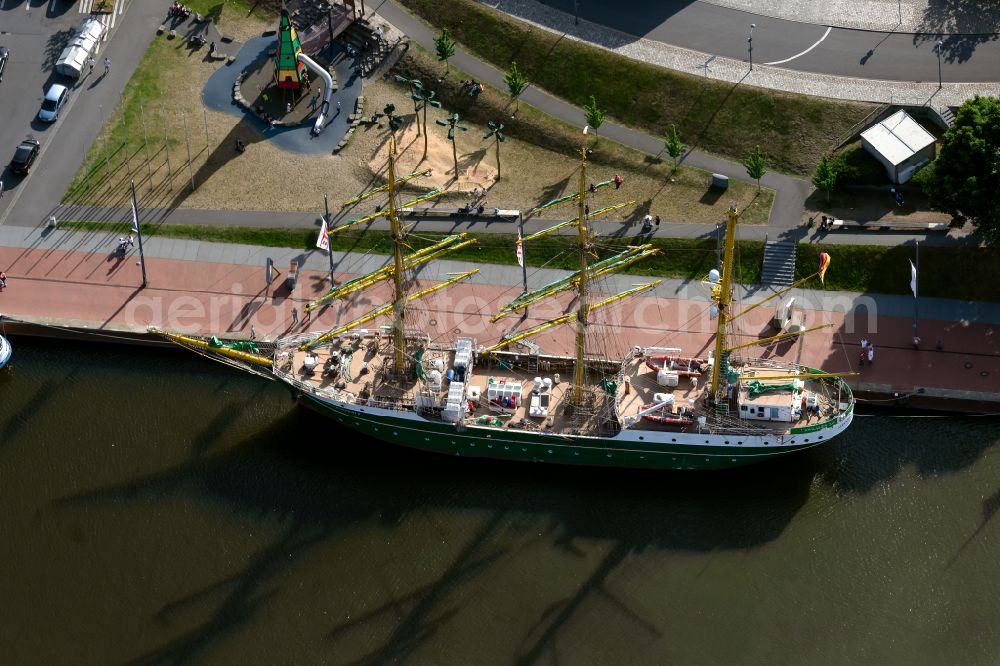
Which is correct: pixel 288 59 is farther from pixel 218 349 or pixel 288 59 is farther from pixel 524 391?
pixel 524 391

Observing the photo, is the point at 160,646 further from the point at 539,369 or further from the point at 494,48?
the point at 494,48

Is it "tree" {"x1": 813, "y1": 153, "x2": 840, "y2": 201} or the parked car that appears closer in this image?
"tree" {"x1": 813, "y1": 153, "x2": 840, "y2": 201}

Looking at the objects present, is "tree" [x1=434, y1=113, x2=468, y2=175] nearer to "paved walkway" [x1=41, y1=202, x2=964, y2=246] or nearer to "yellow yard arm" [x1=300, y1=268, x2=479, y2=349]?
"paved walkway" [x1=41, y1=202, x2=964, y2=246]

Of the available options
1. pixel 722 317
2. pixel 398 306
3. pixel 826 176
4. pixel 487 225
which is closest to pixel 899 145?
pixel 826 176

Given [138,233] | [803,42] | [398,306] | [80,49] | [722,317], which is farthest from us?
[80,49]

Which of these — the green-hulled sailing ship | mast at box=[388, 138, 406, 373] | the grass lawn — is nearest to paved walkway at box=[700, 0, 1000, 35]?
the grass lawn

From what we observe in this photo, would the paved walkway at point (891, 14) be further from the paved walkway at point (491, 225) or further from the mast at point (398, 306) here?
the mast at point (398, 306)
